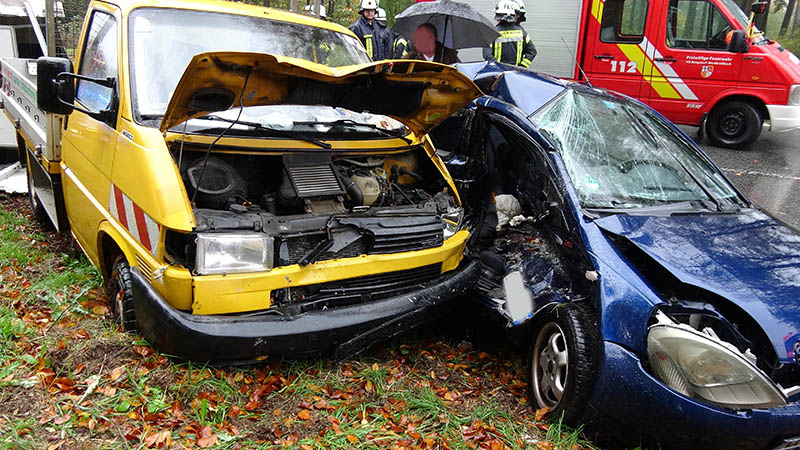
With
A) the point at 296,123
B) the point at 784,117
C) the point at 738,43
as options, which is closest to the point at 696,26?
the point at 738,43

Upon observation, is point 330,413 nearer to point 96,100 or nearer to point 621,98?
point 96,100

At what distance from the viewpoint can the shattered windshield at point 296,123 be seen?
3314mm

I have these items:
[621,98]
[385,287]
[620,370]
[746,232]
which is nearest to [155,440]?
[385,287]

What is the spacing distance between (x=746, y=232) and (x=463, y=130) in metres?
1.99

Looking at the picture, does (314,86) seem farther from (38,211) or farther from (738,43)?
(738,43)

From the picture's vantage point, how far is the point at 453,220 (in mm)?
3885

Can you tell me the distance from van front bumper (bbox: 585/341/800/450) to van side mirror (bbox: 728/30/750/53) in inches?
294

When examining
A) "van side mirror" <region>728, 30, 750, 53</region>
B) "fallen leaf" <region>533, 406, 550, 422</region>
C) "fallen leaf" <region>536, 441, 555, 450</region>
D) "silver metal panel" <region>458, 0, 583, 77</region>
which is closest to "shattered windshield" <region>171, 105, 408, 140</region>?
"fallen leaf" <region>533, 406, 550, 422</region>

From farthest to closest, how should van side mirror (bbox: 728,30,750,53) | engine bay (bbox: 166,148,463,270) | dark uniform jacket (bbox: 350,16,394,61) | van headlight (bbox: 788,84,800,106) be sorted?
dark uniform jacket (bbox: 350,16,394,61)
van headlight (bbox: 788,84,800,106)
van side mirror (bbox: 728,30,750,53)
engine bay (bbox: 166,148,463,270)

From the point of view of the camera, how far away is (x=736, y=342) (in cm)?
277

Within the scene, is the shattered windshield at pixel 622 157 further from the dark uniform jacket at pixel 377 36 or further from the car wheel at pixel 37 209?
the dark uniform jacket at pixel 377 36

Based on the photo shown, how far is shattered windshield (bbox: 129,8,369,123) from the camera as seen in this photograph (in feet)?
11.1

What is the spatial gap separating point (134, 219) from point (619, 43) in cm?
839

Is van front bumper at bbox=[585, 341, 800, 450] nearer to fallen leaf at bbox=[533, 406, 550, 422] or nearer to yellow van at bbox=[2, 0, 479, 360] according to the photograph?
fallen leaf at bbox=[533, 406, 550, 422]
